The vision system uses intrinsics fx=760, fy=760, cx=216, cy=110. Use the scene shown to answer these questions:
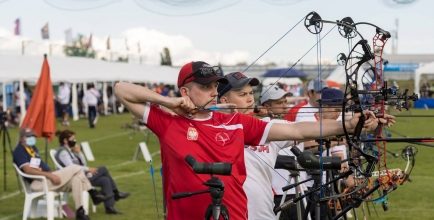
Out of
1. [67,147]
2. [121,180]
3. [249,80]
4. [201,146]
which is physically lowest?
[121,180]

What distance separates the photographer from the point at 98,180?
41.0 ft

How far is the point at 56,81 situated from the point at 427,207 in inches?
1015

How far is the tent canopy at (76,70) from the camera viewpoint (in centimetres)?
3180

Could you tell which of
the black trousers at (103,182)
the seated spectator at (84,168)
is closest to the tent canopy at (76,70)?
the seated spectator at (84,168)

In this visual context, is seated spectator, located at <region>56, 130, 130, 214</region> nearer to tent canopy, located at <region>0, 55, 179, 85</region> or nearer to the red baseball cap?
the red baseball cap

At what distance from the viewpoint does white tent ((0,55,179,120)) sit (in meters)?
31.7

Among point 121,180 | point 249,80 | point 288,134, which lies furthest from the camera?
point 121,180

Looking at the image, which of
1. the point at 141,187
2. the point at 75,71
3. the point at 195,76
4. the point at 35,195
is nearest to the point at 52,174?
→ the point at 35,195

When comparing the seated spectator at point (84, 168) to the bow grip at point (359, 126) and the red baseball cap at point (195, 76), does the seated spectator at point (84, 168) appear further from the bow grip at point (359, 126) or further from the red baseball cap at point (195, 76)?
the bow grip at point (359, 126)

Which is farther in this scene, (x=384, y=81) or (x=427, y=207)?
(x=427, y=207)

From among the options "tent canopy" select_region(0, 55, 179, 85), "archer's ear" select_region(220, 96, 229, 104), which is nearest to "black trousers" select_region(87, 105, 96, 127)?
"tent canopy" select_region(0, 55, 179, 85)

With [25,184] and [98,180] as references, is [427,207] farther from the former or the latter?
[25,184]

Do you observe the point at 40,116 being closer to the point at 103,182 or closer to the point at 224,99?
the point at 103,182

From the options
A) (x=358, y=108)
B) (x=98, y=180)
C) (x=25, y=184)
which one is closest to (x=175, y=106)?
(x=358, y=108)
